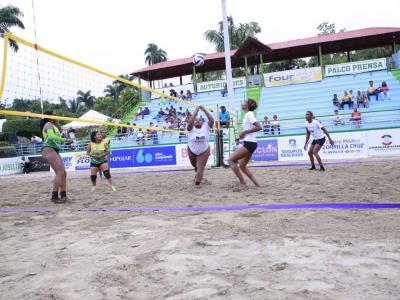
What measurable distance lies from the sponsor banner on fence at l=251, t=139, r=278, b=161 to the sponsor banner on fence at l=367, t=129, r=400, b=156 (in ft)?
11.1

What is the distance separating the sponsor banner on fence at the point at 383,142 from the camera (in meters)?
13.0

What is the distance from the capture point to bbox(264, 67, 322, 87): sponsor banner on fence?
21156 mm

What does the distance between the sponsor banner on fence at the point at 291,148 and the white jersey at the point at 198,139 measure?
753 cm

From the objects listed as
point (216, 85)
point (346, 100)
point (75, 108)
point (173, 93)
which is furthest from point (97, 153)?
point (75, 108)

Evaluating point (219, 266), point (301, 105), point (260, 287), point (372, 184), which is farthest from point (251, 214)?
point (301, 105)

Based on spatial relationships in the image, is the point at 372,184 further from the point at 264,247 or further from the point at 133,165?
the point at 133,165

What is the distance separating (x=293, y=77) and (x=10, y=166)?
1645 centimetres

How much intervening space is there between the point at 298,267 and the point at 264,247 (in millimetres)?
488

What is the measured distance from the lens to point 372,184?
6074mm

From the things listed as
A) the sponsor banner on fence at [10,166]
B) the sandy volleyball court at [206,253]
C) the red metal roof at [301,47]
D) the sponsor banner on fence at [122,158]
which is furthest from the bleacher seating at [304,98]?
the sandy volleyball court at [206,253]

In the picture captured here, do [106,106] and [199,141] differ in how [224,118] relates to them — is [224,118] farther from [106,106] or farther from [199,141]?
[106,106]

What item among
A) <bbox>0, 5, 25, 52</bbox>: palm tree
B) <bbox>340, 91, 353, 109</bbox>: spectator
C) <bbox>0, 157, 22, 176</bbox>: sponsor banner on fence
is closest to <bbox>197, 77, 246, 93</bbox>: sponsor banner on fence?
<bbox>340, 91, 353, 109</bbox>: spectator

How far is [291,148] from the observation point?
46.3ft

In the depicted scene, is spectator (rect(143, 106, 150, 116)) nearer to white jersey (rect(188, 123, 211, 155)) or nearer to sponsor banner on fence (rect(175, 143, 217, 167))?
sponsor banner on fence (rect(175, 143, 217, 167))
